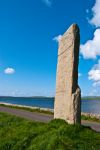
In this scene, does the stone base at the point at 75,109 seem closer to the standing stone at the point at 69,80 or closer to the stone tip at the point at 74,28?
the standing stone at the point at 69,80

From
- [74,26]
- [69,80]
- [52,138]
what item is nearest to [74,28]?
[74,26]

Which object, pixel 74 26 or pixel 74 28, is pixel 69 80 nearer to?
pixel 74 28

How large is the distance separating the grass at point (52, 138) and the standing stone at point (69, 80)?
74 cm

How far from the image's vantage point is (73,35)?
57.4 feet

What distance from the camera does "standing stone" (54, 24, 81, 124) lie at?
659 inches

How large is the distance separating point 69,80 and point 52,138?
411 cm

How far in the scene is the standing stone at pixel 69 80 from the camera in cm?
1673

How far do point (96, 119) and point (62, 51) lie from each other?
37.4 feet

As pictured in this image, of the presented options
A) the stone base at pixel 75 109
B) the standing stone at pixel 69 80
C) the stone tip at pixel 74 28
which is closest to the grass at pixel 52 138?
the stone base at pixel 75 109

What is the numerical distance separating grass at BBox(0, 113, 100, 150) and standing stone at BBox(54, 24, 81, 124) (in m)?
0.74

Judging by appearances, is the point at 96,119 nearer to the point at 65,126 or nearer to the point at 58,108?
the point at 58,108

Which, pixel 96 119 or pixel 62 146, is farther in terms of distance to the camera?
pixel 96 119

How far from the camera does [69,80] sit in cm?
1730

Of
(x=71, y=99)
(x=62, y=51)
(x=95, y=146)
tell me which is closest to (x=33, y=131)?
(x=71, y=99)
